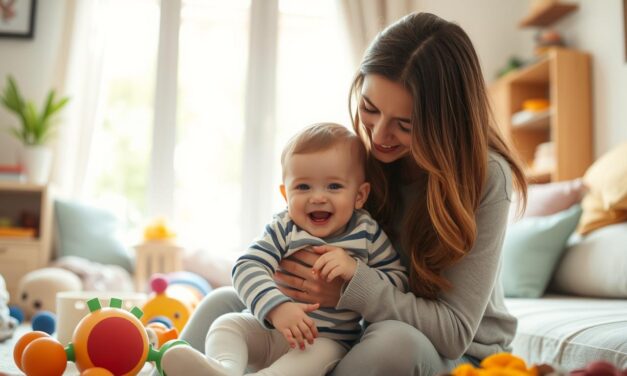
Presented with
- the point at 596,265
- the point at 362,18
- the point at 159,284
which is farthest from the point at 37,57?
the point at 596,265

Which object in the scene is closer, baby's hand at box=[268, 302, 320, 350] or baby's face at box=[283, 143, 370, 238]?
baby's hand at box=[268, 302, 320, 350]

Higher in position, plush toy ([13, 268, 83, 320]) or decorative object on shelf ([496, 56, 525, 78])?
decorative object on shelf ([496, 56, 525, 78])

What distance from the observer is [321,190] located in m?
1.31

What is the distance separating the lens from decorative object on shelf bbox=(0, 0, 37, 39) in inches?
141

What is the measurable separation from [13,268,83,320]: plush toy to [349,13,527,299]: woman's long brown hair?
6.47 feet

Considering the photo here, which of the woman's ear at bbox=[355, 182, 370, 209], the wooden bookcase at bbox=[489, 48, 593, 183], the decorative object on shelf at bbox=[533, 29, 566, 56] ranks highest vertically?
the decorative object on shelf at bbox=[533, 29, 566, 56]

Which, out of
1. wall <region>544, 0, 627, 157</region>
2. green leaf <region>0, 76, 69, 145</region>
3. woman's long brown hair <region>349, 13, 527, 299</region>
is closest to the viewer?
woman's long brown hair <region>349, 13, 527, 299</region>

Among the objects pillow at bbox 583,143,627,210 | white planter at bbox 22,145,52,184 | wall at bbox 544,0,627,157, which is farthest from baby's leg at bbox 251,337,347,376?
white planter at bbox 22,145,52,184

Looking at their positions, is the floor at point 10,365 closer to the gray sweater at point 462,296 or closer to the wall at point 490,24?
the gray sweater at point 462,296

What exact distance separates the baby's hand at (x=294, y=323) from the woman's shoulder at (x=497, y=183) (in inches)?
17.1

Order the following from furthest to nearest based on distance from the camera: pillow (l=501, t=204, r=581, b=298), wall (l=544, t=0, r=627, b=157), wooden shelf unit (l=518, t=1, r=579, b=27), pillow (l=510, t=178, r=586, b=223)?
wooden shelf unit (l=518, t=1, r=579, b=27), wall (l=544, t=0, r=627, b=157), pillow (l=510, t=178, r=586, b=223), pillow (l=501, t=204, r=581, b=298)

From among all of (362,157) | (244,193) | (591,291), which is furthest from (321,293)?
(244,193)

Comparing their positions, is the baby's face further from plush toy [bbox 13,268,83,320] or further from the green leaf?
the green leaf

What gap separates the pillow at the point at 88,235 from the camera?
10.6 ft
